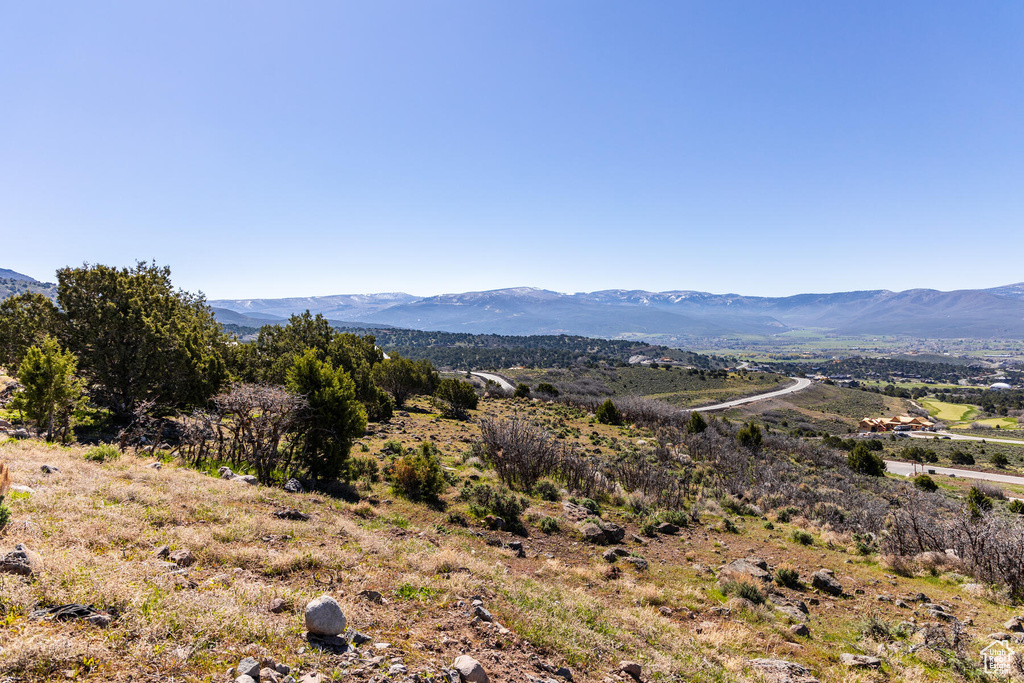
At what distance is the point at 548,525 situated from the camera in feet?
47.2

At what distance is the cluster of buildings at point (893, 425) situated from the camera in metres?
78.5

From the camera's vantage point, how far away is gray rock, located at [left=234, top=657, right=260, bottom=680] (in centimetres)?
431

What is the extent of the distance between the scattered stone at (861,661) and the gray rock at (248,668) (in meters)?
9.64

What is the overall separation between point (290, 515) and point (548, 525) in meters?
7.95

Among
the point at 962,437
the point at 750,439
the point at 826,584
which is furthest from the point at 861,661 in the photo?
the point at 962,437

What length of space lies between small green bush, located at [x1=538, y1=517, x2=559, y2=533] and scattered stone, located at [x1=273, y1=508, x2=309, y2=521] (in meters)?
7.47

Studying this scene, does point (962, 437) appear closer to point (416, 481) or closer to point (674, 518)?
point (674, 518)

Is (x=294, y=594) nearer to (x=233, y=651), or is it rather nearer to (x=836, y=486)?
(x=233, y=651)

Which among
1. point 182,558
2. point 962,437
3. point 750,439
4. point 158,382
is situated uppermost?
point 158,382

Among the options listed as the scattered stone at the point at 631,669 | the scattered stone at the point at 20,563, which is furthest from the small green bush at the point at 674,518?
the scattered stone at the point at 20,563

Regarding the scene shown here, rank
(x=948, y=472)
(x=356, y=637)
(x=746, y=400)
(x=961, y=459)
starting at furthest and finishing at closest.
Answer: (x=746, y=400)
(x=961, y=459)
(x=948, y=472)
(x=356, y=637)

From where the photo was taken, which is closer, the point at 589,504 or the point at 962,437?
the point at 589,504

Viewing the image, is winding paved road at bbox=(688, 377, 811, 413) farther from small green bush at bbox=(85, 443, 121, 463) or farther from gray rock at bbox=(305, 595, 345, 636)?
gray rock at bbox=(305, 595, 345, 636)

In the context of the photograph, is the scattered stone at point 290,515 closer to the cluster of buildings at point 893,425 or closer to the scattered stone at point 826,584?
the scattered stone at point 826,584
